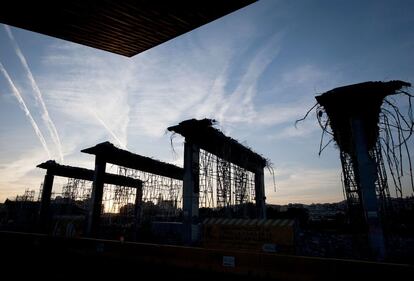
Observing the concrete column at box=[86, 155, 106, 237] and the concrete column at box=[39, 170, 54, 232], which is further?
the concrete column at box=[39, 170, 54, 232]

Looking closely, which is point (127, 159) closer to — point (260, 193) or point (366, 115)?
point (260, 193)

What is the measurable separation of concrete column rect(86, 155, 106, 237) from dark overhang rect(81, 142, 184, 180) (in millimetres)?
657

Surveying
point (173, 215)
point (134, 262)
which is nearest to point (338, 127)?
point (134, 262)

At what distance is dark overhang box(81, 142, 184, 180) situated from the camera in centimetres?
2223

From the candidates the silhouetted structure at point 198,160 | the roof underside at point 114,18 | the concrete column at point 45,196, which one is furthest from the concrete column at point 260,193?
the roof underside at point 114,18

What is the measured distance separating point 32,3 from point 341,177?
567 inches

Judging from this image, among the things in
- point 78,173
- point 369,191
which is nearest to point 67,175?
point 78,173

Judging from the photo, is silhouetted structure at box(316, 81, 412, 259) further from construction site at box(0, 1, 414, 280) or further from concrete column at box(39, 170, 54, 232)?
concrete column at box(39, 170, 54, 232)

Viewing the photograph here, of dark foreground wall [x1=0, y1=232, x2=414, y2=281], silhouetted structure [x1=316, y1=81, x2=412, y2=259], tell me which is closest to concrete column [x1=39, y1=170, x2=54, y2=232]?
dark foreground wall [x1=0, y1=232, x2=414, y2=281]

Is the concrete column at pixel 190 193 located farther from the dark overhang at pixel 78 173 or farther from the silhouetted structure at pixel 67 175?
the dark overhang at pixel 78 173

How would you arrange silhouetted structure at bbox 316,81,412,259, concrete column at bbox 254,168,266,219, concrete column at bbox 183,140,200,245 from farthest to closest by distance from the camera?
concrete column at bbox 254,168,266,219
concrete column at bbox 183,140,200,245
silhouetted structure at bbox 316,81,412,259

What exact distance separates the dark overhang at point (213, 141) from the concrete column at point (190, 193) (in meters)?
0.81

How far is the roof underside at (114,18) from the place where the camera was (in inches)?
244

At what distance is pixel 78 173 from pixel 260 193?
2109 cm
